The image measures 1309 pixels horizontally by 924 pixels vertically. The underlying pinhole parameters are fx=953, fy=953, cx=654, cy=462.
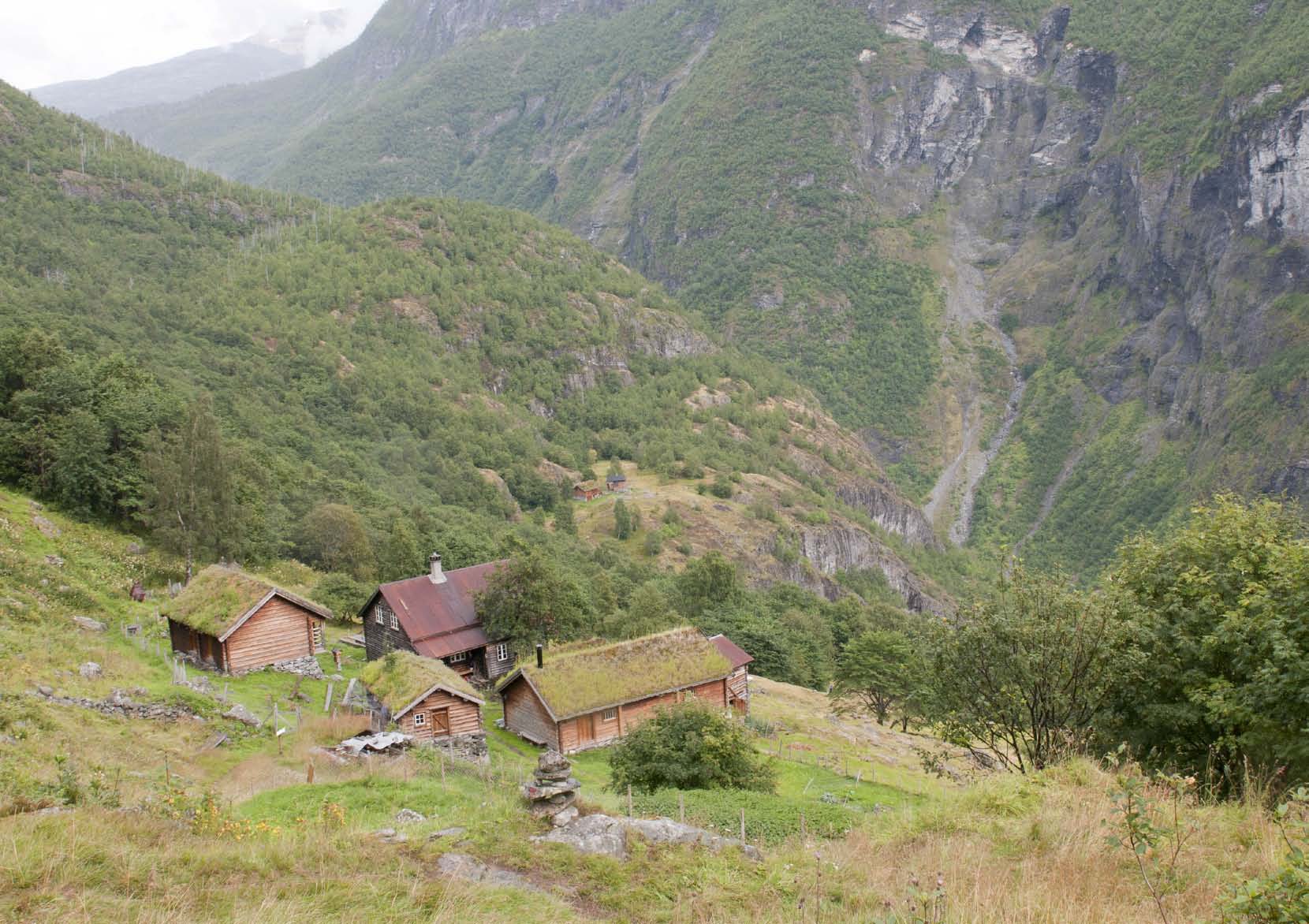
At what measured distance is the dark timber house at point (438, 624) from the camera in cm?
3697

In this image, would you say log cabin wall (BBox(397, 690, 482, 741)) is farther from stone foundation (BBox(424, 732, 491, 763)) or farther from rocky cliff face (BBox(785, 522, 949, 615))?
rocky cliff face (BBox(785, 522, 949, 615))

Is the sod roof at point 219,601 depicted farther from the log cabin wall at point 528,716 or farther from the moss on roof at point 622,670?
the moss on roof at point 622,670

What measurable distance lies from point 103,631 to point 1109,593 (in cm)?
2839

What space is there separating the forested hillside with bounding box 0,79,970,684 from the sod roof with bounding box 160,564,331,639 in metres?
6.91

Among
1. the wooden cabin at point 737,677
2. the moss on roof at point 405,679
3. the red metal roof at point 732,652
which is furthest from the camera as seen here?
the red metal roof at point 732,652

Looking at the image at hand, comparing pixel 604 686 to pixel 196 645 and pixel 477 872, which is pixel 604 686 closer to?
pixel 196 645

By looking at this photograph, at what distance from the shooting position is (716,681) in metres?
35.8

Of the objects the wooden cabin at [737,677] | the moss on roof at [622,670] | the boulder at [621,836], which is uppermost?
the boulder at [621,836]

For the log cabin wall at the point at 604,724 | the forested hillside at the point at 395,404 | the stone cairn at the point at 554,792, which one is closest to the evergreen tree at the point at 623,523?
the forested hillside at the point at 395,404

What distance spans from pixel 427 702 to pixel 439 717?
773 mm

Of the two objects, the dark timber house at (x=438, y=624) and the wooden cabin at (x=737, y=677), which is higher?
the dark timber house at (x=438, y=624)

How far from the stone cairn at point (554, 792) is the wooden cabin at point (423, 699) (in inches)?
554

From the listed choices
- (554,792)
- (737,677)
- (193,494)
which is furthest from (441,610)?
(554,792)

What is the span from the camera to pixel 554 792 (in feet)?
43.2
